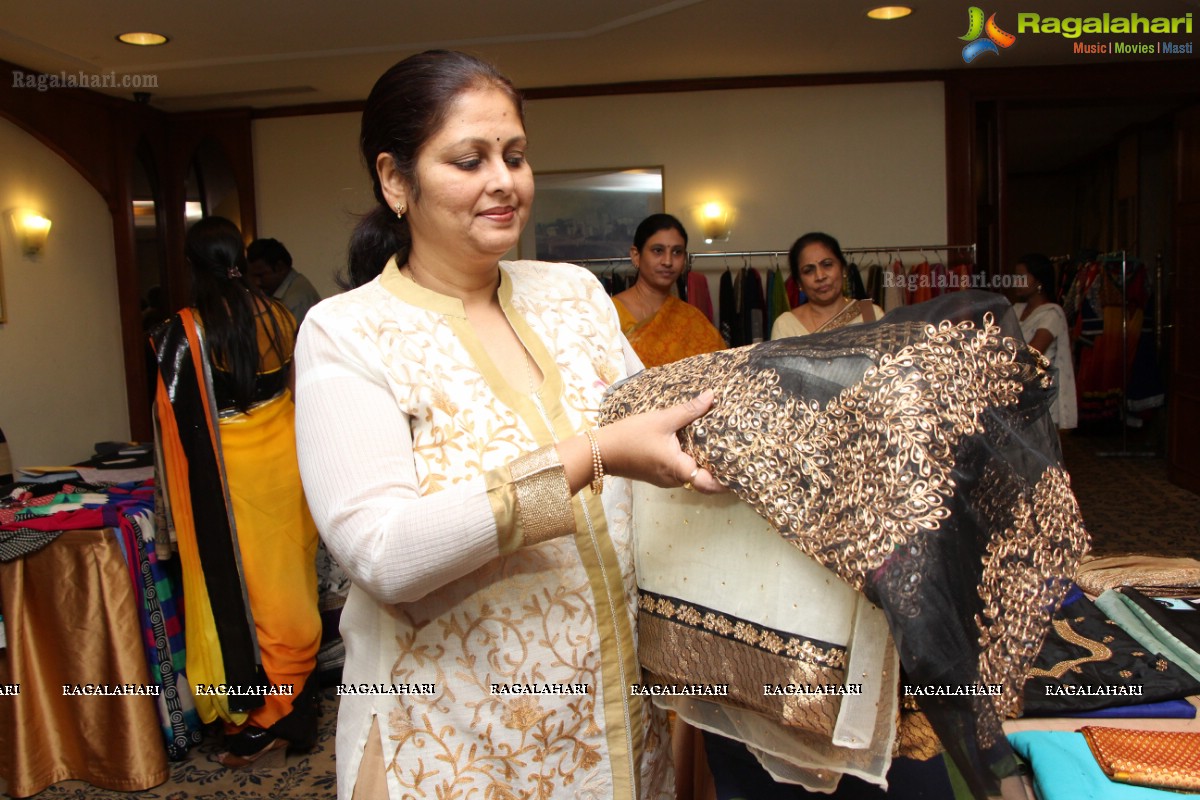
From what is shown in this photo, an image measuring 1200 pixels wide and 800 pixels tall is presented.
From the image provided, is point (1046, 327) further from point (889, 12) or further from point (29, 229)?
point (29, 229)

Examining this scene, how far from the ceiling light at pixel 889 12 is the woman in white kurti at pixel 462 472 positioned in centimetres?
427

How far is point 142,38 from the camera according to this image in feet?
15.1

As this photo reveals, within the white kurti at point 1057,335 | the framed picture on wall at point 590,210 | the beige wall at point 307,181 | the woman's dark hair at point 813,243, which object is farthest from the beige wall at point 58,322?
the white kurti at point 1057,335

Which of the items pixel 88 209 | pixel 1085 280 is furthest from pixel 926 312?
pixel 1085 280

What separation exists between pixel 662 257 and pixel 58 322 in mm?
3678

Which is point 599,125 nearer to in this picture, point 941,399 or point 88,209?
point 88,209

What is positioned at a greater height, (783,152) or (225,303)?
(783,152)

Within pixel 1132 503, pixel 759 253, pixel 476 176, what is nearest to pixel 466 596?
pixel 476 176

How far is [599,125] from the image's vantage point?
6191 mm

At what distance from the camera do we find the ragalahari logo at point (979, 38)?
16.2ft

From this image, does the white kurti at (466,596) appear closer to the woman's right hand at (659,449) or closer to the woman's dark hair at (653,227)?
the woman's right hand at (659,449)

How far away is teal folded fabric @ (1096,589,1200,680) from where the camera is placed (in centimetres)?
137

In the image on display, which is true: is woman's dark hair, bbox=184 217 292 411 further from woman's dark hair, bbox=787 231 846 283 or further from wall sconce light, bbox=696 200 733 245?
wall sconce light, bbox=696 200 733 245

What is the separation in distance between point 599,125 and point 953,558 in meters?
5.83
